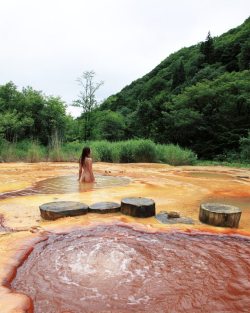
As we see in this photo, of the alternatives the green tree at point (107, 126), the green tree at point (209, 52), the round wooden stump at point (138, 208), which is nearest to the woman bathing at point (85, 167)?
the round wooden stump at point (138, 208)

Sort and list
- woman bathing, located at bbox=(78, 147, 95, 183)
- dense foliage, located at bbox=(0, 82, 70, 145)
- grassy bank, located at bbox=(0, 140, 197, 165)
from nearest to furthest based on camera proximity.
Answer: woman bathing, located at bbox=(78, 147, 95, 183) < grassy bank, located at bbox=(0, 140, 197, 165) < dense foliage, located at bbox=(0, 82, 70, 145)

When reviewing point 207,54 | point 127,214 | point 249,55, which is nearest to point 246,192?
point 127,214

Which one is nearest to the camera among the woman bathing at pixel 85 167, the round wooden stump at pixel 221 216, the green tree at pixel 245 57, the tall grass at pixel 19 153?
the round wooden stump at pixel 221 216

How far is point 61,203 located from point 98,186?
259 centimetres

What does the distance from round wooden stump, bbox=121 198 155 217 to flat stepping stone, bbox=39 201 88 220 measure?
0.63m

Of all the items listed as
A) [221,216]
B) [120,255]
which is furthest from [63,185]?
[120,255]

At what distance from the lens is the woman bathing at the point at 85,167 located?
7.98m

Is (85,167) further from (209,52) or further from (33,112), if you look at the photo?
(209,52)

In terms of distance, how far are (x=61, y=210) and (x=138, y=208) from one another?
115 cm

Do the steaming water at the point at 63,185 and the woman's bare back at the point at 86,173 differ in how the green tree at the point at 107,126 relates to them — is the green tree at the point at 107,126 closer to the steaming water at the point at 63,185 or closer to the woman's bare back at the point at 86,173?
the steaming water at the point at 63,185

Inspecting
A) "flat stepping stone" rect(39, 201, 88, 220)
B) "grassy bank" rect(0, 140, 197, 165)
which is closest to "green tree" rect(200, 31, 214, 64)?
"grassy bank" rect(0, 140, 197, 165)

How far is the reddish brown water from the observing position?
105 inches

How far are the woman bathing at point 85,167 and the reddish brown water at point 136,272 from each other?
3770 millimetres

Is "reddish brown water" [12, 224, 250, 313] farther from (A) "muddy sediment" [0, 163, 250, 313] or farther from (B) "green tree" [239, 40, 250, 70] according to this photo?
(B) "green tree" [239, 40, 250, 70]
